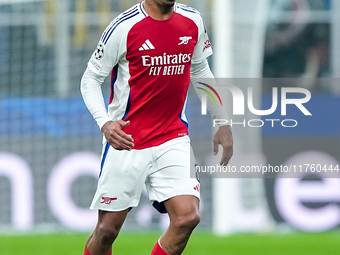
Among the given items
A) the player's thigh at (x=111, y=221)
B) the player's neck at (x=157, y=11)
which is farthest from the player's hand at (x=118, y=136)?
the player's neck at (x=157, y=11)

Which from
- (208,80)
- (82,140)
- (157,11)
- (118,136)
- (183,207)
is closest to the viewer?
(118,136)

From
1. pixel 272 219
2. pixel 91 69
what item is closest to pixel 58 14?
pixel 272 219

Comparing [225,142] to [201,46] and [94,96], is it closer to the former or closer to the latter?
[201,46]

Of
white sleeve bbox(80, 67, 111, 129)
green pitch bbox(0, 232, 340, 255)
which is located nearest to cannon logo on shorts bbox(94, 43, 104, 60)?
white sleeve bbox(80, 67, 111, 129)

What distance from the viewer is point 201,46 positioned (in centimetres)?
392

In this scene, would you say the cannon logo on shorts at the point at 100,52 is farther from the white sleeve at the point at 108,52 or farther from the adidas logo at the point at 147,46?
the adidas logo at the point at 147,46

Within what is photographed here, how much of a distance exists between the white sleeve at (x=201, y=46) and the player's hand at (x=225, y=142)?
46 cm

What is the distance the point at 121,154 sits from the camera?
380 cm

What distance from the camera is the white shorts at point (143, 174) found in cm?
374

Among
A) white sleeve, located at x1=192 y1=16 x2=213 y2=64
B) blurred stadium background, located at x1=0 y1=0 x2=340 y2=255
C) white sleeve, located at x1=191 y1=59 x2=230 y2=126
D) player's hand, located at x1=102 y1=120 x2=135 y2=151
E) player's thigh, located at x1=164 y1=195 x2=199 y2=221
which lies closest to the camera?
player's hand, located at x1=102 y1=120 x2=135 y2=151

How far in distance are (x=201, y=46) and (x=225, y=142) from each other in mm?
622

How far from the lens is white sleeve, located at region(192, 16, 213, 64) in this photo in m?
3.87

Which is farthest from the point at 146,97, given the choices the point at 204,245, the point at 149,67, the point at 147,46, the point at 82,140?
the point at 82,140

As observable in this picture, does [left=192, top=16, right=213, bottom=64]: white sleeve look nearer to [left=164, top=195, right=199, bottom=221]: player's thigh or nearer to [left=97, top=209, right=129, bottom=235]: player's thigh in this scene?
[left=164, top=195, right=199, bottom=221]: player's thigh
